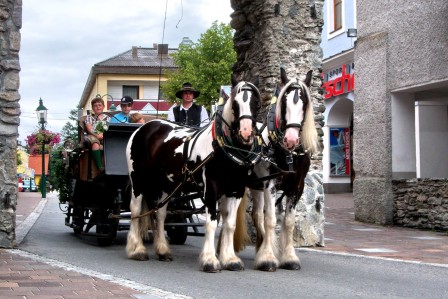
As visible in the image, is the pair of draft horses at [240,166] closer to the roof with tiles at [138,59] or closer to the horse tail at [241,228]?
the horse tail at [241,228]

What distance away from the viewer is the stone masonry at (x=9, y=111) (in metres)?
9.99

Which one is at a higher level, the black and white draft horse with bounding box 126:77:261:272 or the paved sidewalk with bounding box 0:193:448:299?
the black and white draft horse with bounding box 126:77:261:272

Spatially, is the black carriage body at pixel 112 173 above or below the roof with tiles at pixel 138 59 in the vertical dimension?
below

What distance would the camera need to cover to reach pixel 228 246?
8.05m

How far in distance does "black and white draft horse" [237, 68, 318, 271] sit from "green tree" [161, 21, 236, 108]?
1212 inches

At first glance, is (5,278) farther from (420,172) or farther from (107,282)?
(420,172)

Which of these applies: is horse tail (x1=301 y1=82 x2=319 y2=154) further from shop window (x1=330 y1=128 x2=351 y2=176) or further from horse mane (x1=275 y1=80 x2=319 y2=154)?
shop window (x1=330 y1=128 x2=351 y2=176)

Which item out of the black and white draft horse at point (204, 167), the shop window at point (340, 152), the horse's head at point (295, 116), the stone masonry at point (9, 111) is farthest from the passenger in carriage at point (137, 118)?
the shop window at point (340, 152)

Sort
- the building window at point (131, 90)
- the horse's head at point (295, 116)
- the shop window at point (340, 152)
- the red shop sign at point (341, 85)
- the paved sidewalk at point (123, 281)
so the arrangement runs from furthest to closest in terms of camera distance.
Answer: the building window at point (131, 90) < the shop window at point (340, 152) < the red shop sign at point (341, 85) < the horse's head at point (295, 116) < the paved sidewalk at point (123, 281)

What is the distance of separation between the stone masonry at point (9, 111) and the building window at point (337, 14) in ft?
63.5

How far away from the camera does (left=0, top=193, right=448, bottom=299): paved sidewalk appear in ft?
20.8

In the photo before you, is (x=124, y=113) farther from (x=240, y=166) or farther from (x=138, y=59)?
(x=138, y=59)

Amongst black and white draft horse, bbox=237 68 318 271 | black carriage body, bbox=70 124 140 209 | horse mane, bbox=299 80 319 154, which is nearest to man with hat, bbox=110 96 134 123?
black carriage body, bbox=70 124 140 209

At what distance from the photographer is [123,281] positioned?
7051mm
